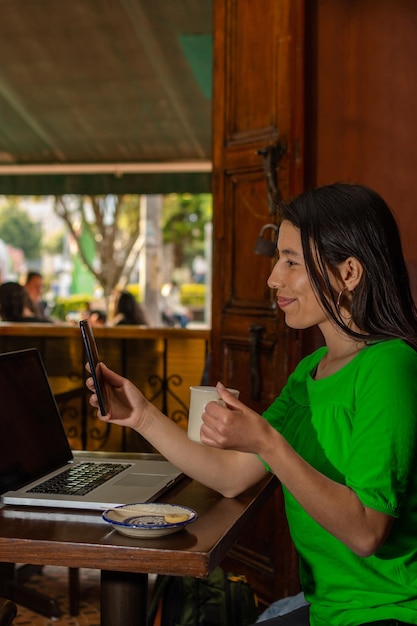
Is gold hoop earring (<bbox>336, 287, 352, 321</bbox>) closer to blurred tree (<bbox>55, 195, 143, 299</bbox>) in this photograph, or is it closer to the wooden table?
the wooden table

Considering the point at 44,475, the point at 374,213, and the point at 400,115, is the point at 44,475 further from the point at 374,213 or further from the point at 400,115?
the point at 400,115

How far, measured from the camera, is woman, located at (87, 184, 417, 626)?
4.71 ft

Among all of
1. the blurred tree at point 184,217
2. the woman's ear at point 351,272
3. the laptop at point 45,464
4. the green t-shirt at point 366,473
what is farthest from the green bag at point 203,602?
the blurred tree at point 184,217

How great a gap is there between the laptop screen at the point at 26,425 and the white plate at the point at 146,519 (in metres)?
0.34

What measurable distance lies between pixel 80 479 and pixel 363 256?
0.81m

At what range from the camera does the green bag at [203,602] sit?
7.66 feet

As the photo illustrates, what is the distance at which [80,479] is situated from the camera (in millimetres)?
1940

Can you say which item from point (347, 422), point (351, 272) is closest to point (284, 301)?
point (351, 272)

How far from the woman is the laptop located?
0.21m

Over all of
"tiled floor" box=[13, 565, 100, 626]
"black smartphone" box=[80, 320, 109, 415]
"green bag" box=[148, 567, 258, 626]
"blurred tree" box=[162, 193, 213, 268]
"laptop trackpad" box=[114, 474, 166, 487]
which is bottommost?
"tiled floor" box=[13, 565, 100, 626]

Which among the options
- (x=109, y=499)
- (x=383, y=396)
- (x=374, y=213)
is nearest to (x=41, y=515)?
(x=109, y=499)

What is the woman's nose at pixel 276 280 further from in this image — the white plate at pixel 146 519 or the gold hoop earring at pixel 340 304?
the white plate at pixel 146 519

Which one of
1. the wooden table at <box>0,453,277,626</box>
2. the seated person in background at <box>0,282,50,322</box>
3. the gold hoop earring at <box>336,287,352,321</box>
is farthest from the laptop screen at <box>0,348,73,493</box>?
the seated person in background at <box>0,282,50,322</box>

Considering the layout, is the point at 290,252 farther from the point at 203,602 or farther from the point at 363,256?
the point at 203,602
